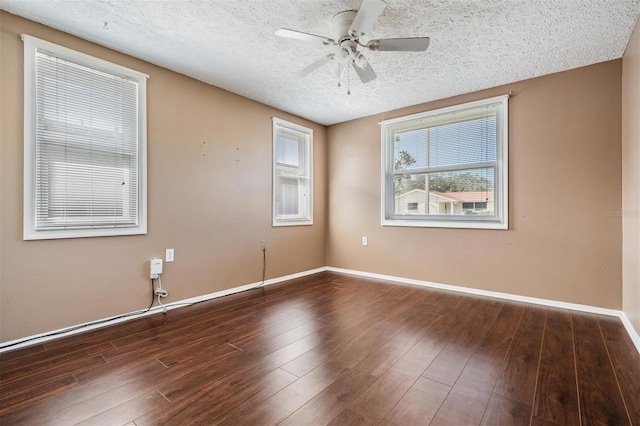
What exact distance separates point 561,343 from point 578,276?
1.11 metres

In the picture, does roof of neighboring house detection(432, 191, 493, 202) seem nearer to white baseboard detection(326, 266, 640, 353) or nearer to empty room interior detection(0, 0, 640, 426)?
empty room interior detection(0, 0, 640, 426)

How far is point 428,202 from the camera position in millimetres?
3980

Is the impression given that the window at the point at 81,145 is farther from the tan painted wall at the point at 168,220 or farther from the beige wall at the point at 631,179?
the beige wall at the point at 631,179

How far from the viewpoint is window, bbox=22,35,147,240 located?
7.23 feet

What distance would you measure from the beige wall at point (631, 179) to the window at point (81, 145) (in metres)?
4.17

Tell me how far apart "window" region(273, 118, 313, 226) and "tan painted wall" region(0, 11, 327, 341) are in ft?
0.49

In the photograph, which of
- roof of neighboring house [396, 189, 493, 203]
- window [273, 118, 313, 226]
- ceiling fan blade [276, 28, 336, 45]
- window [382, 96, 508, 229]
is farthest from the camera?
window [273, 118, 313, 226]

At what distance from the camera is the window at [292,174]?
13.7ft

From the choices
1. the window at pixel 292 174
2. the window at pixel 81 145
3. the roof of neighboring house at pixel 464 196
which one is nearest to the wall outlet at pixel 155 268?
the window at pixel 81 145

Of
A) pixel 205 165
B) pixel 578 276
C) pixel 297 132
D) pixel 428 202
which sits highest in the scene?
pixel 297 132

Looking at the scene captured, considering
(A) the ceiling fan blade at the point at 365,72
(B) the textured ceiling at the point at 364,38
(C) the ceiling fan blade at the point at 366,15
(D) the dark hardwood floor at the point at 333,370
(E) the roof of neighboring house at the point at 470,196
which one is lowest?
(D) the dark hardwood floor at the point at 333,370

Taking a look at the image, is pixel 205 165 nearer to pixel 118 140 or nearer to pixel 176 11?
pixel 118 140

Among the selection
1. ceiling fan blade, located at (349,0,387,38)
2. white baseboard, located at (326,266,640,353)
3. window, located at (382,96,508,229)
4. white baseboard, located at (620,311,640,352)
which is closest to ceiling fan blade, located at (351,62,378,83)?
ceiling fan blade, located at (349,0,387,38)

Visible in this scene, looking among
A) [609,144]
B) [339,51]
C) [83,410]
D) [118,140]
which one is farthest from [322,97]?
[83,410]
